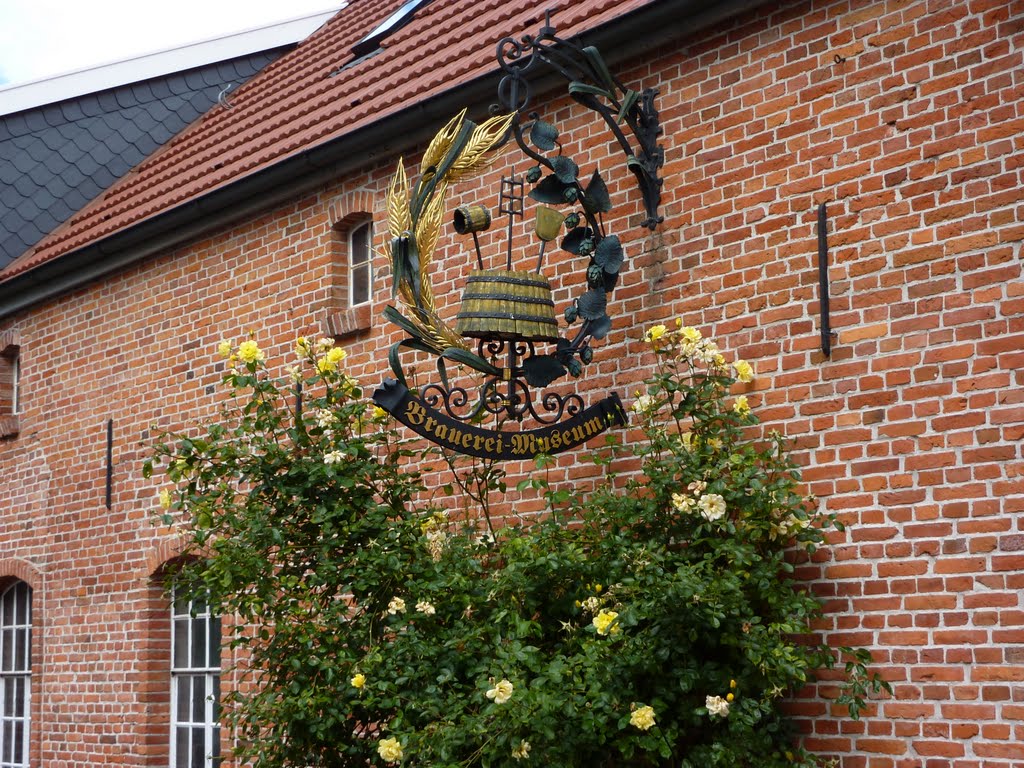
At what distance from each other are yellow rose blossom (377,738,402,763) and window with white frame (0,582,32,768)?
298 inches

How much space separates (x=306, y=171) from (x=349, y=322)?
1234mm

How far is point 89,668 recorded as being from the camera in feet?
38.7

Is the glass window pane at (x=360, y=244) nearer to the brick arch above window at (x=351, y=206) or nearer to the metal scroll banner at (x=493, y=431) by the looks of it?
the brick arch above window at (x=351, y=206)

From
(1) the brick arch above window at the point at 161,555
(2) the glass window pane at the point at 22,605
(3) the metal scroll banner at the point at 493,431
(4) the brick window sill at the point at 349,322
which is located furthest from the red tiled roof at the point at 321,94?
(2) the glass window pane at the point at 22,605

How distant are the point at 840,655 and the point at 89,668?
7416 mm

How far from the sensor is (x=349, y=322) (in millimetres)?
9555

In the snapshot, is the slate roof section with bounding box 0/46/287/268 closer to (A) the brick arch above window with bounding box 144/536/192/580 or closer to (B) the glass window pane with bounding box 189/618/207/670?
(A) the brick arch above window with bounding box 144/536/192/580

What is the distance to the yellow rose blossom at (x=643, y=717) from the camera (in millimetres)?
6055

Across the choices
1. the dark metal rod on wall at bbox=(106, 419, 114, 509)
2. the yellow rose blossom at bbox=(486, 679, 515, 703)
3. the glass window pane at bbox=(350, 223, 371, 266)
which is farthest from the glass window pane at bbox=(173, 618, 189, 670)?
the yellow rose blossom at bbox=(486, 679, 515, 703)

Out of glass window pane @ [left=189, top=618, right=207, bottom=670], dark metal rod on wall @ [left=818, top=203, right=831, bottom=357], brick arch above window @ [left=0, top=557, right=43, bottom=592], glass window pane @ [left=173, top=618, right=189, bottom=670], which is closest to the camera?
dark metal rod on wall @ [left=818, top=203, right=831, bottom=357]

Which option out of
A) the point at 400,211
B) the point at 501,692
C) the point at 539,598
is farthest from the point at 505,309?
the point at 501,692

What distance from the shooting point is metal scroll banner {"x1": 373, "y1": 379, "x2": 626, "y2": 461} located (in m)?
6.87

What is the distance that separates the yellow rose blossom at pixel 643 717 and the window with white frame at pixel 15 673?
27.9 feet

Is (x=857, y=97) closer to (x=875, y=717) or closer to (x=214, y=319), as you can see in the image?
(x=875, y=717)
